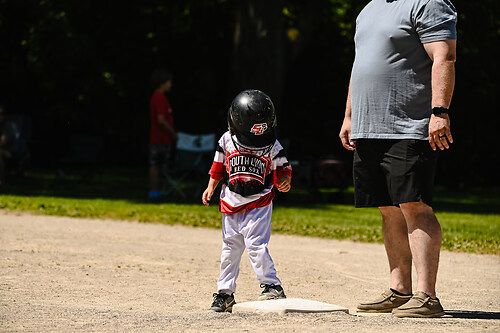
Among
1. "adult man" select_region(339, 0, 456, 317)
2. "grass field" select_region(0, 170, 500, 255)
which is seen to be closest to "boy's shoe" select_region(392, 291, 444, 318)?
"adult man" select_region(339, 0, 456, 317)

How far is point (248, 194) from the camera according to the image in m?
5.43

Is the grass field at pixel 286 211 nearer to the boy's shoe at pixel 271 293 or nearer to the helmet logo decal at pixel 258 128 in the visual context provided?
the boy's shoe at pixel 271 293

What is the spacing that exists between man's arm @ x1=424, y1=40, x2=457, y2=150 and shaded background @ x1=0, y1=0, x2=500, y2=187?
16.6 meters

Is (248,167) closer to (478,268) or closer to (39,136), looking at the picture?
(478,268)

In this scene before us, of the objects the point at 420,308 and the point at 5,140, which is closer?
the point at 420,308

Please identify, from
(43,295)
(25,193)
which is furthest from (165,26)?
(43,295)

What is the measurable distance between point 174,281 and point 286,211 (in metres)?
6.16

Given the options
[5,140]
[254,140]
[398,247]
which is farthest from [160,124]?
[398,247]

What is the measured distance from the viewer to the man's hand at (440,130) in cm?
489

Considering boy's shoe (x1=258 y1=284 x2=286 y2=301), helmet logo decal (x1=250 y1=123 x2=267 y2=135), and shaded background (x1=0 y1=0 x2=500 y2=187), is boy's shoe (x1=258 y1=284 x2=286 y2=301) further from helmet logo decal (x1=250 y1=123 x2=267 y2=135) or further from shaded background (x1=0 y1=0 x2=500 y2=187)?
shaded background (x1=0 y1=0 x2=500 y2=187)

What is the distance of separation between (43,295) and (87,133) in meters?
23.3

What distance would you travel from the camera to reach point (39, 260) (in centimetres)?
751

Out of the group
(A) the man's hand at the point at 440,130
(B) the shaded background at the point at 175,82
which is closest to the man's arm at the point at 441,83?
(A) the man's hand at the point at 440,130

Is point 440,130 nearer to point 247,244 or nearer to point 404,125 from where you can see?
point 404,125
